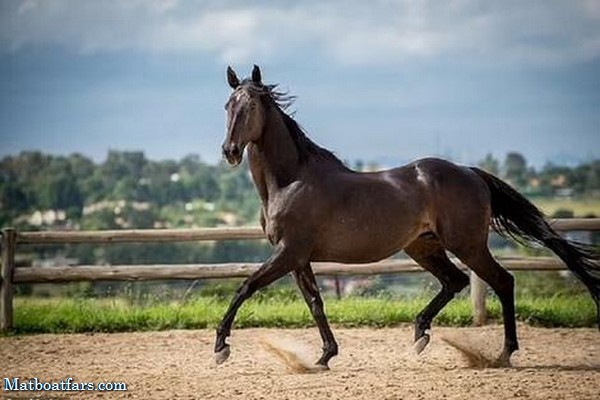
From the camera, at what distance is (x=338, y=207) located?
24.4 feet

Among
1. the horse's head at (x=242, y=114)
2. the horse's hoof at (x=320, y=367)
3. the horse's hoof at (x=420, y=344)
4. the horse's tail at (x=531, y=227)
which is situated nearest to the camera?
the horse's head at (x=242, y=114)

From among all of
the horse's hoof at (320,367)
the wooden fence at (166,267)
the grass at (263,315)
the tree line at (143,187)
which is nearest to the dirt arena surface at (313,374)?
the horse's hoof at (320,367)

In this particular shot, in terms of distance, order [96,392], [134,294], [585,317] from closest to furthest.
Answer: [96,392], [585,317], [134,294]

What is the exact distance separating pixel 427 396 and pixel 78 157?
10273 cm

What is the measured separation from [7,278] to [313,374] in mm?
4863

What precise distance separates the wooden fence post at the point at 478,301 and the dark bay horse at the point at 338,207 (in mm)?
2499

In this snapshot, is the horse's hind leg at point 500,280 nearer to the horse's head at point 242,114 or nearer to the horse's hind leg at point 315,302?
the horse's hind leg at point 315,302

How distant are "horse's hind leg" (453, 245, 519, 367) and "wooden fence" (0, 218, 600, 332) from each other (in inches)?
102

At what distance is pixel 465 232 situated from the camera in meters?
7.66

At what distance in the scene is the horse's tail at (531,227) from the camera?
26.4 feet

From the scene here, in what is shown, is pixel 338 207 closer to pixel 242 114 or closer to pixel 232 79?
pixel 242 114

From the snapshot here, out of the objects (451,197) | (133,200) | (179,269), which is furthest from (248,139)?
(133,200)

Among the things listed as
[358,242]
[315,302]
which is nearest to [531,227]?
[358,242]

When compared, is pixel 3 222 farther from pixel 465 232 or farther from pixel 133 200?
pixel 465 232
